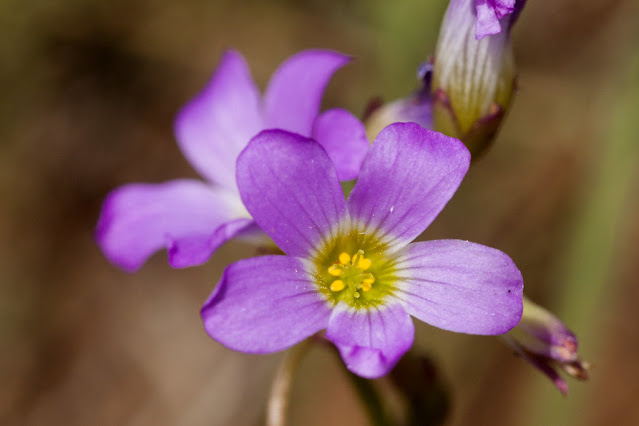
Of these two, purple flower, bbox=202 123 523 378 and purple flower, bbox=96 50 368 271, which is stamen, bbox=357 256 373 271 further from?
purple flower, bbox=96 50 368 271

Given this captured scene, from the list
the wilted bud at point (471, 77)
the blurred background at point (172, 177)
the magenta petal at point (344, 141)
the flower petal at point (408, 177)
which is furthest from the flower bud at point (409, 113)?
the blurred background at point (172, 177)

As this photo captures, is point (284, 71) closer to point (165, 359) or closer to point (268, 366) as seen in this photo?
point (268, 366)

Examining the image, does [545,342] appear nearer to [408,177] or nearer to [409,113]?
[408,177]

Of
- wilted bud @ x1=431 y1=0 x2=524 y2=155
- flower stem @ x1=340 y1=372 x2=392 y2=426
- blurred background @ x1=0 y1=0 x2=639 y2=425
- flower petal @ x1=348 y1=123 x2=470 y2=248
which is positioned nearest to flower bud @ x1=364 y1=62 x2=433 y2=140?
wilted bud @ x1=431 y1=0 x2=524 y2=155

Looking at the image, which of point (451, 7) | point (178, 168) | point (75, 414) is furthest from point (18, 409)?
point (451, 7)

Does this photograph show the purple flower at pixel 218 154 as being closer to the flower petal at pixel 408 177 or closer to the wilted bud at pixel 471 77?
the flower petal at pixel 408 177

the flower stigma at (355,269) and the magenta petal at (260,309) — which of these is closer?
the magenta petal at (260,309)
